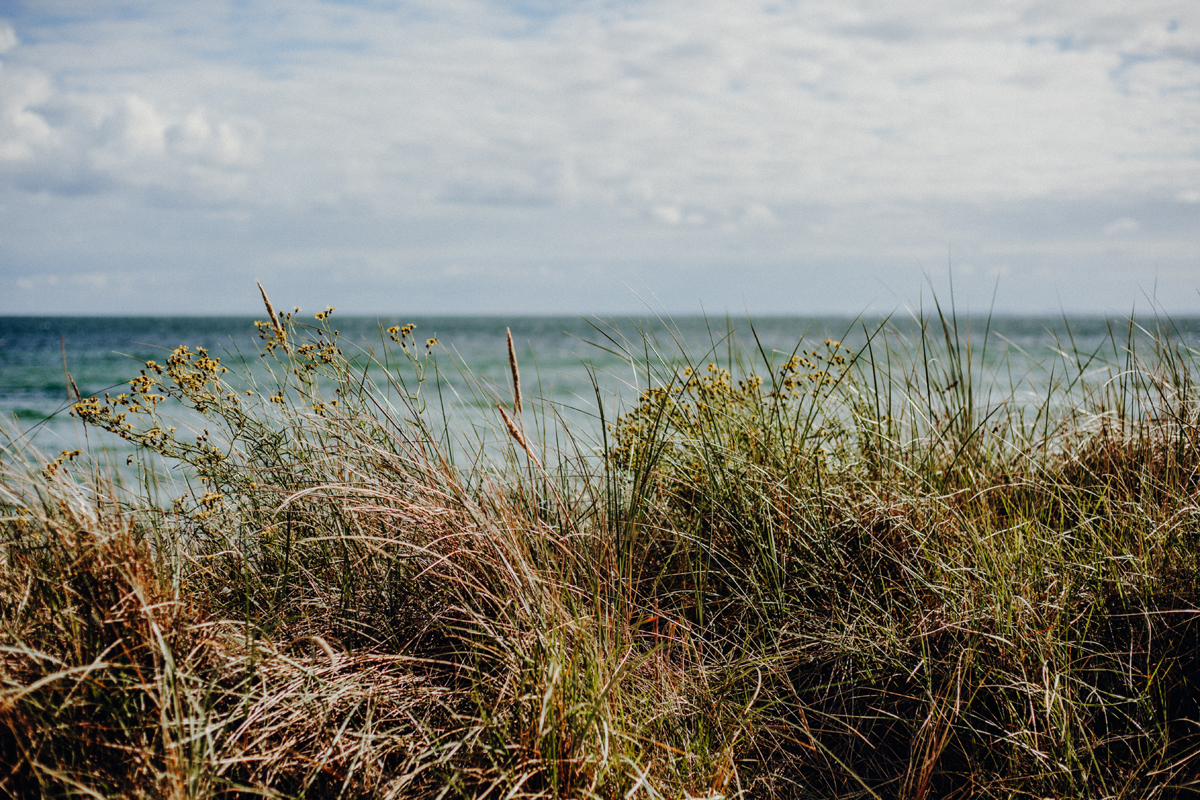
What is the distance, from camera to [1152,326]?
3752 mm

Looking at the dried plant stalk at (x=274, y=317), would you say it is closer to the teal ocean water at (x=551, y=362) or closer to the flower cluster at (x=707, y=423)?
the teal ocean water at (x=551, y=362)

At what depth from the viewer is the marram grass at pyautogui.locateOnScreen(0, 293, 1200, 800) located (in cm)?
155

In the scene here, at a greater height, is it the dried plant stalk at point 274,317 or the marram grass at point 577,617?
the dried plant stalk at point 274,317

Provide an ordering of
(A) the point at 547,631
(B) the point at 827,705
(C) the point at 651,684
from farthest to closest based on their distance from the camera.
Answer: (B) the point at 827,705, (C) the point at 651,684, (A) the point at 547,631

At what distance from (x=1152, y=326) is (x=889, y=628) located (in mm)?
2889

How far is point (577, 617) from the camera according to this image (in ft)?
6.01

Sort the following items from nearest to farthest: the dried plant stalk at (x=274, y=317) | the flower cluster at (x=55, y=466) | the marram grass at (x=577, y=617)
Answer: the marram grass at (x=577, y=617) → the flower cluster at (x=55, y=466) → the dried plant stalk at (x=274, y=317)

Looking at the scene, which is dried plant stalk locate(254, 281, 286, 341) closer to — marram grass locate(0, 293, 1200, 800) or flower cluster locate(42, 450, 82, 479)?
marram grass locate(0, 293, 1200, 800)

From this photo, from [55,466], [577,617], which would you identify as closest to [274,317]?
[55,466]

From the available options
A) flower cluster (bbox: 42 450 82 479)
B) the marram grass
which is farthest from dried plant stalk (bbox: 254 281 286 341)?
flower cluster (bbox: 42 450 82 479)

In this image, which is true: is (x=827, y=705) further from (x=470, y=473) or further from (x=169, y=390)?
(x=169, y=390)

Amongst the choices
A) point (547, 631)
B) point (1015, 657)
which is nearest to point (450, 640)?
point (547, 631)

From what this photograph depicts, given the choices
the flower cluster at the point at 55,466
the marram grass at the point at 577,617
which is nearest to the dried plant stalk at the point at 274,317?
the marram grass at the point at 577,617

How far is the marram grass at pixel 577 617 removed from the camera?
5.07 ft
